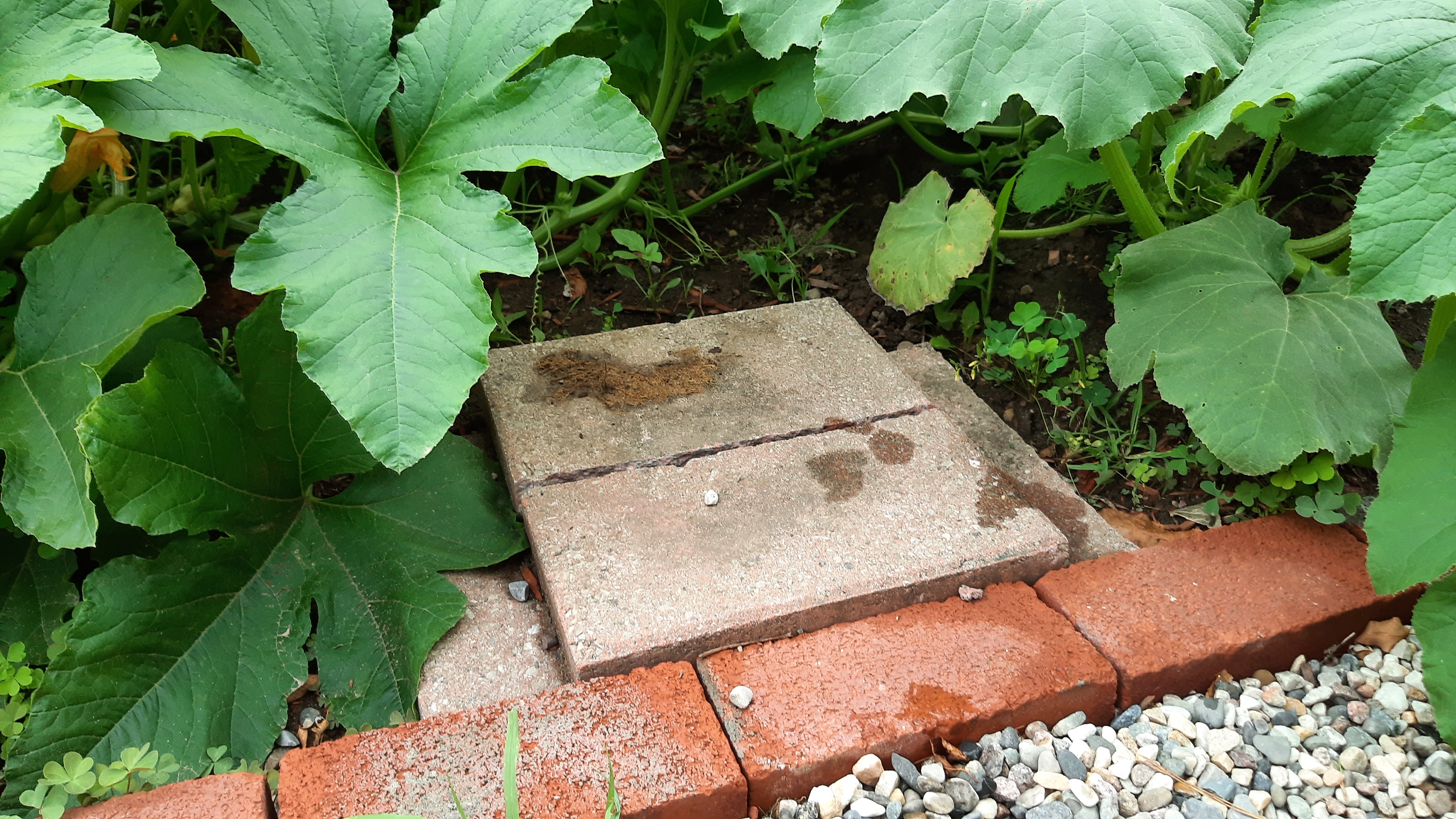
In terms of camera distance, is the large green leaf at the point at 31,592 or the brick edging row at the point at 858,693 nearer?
the brick edging row at the point at 858,693

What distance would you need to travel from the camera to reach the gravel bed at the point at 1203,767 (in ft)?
4.92

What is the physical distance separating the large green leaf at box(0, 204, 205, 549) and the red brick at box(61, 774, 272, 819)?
369 millimetres

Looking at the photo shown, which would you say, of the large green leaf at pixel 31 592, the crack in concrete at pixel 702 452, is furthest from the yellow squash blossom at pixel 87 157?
the crack in concrete at pixel 702 452

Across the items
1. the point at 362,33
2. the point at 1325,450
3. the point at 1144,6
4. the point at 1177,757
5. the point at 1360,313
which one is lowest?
the point at 1177,757

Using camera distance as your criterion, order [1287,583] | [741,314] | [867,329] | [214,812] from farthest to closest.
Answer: [867,329]
[741,314]
[1287,583]
[214,812]

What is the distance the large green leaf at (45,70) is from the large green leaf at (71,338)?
274mm

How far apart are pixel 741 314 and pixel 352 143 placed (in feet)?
3.27

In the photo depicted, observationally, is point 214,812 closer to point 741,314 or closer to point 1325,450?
point 741,314

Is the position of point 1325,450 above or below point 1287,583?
above

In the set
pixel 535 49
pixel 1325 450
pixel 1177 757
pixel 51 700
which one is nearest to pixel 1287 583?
pixel 1325 450

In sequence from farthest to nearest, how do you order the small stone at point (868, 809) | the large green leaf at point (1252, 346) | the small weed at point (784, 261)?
the small weed at point (784, 261)
the large green leaf at point (1252, 346)
the small stone at point (868, 809)

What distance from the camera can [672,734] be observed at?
1497 mm

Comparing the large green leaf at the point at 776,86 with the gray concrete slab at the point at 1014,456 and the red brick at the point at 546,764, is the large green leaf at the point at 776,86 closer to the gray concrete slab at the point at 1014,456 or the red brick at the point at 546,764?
the gray concrete slab at the point at 1014,456

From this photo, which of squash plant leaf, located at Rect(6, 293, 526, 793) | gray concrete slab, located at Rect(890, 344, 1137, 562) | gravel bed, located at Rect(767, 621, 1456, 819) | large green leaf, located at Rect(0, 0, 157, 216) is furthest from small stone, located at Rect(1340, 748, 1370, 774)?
large green leaf, located at Rect(0, 0, 157, 216)
